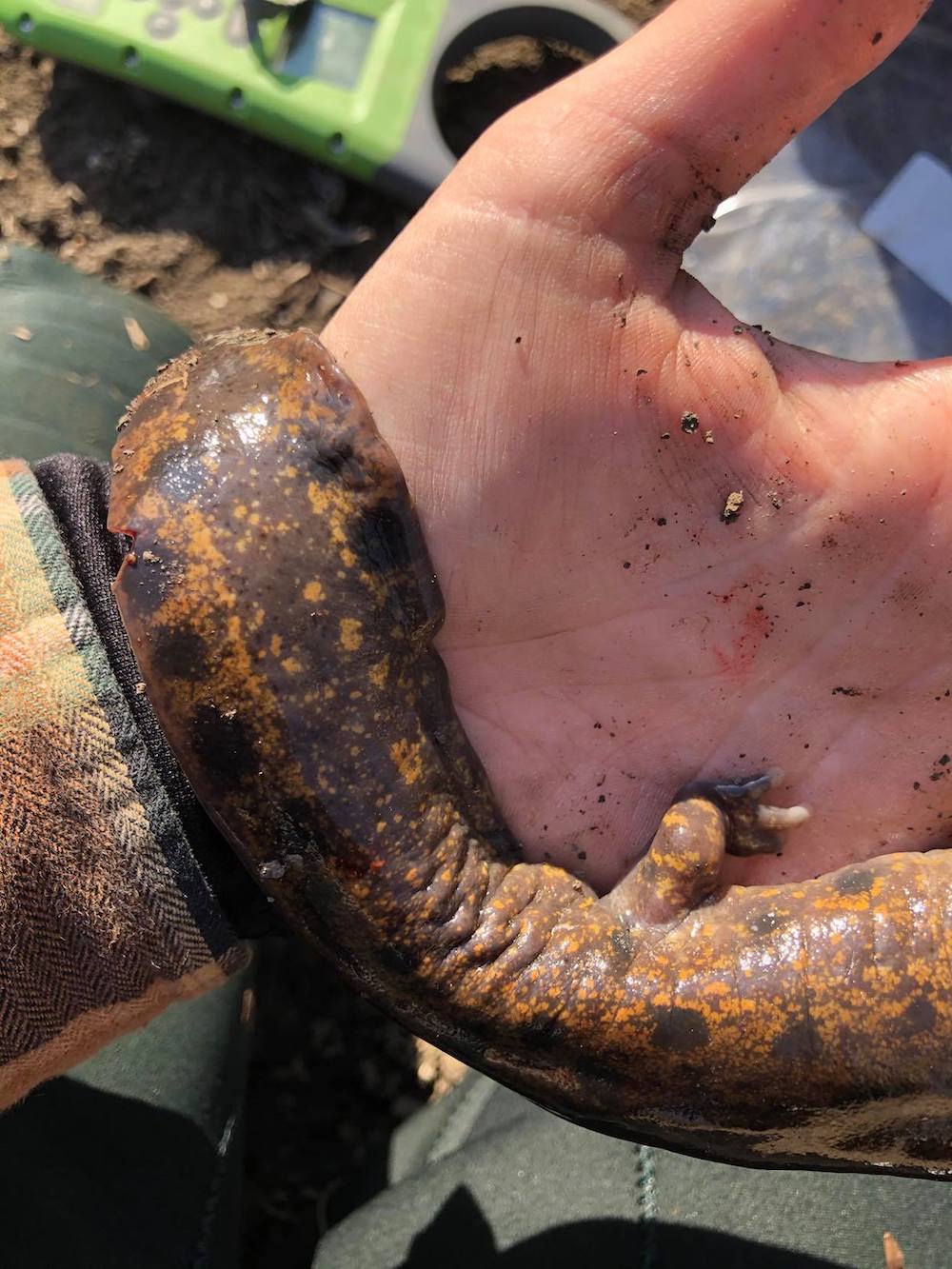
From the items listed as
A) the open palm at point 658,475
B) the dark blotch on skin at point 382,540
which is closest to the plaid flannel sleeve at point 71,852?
the dark blotch on skin at point 382,540

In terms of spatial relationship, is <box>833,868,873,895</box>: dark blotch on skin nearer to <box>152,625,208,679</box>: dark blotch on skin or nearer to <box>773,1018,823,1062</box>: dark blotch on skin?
<box>773,1018,823,1062</box>: dark blotch on skin

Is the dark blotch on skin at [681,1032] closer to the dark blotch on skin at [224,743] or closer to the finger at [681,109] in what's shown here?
the dark blotch on skin at [224,743]

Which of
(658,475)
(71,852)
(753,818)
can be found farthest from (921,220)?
(71,852)

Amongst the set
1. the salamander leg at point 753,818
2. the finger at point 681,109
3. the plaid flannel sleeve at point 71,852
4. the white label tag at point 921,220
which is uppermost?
the finger at point 681,109

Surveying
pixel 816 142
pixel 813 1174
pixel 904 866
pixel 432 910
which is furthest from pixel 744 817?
pixel 816 142

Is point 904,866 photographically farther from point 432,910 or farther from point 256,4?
point 256,4

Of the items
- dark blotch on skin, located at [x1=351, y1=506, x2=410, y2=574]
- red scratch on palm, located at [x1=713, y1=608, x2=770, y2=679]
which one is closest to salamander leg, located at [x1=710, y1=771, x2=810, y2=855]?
red scratch on palm, located at [x1=713, y1=608, x2=770, y2=679]

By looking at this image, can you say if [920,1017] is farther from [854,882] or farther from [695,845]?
[695,845]
